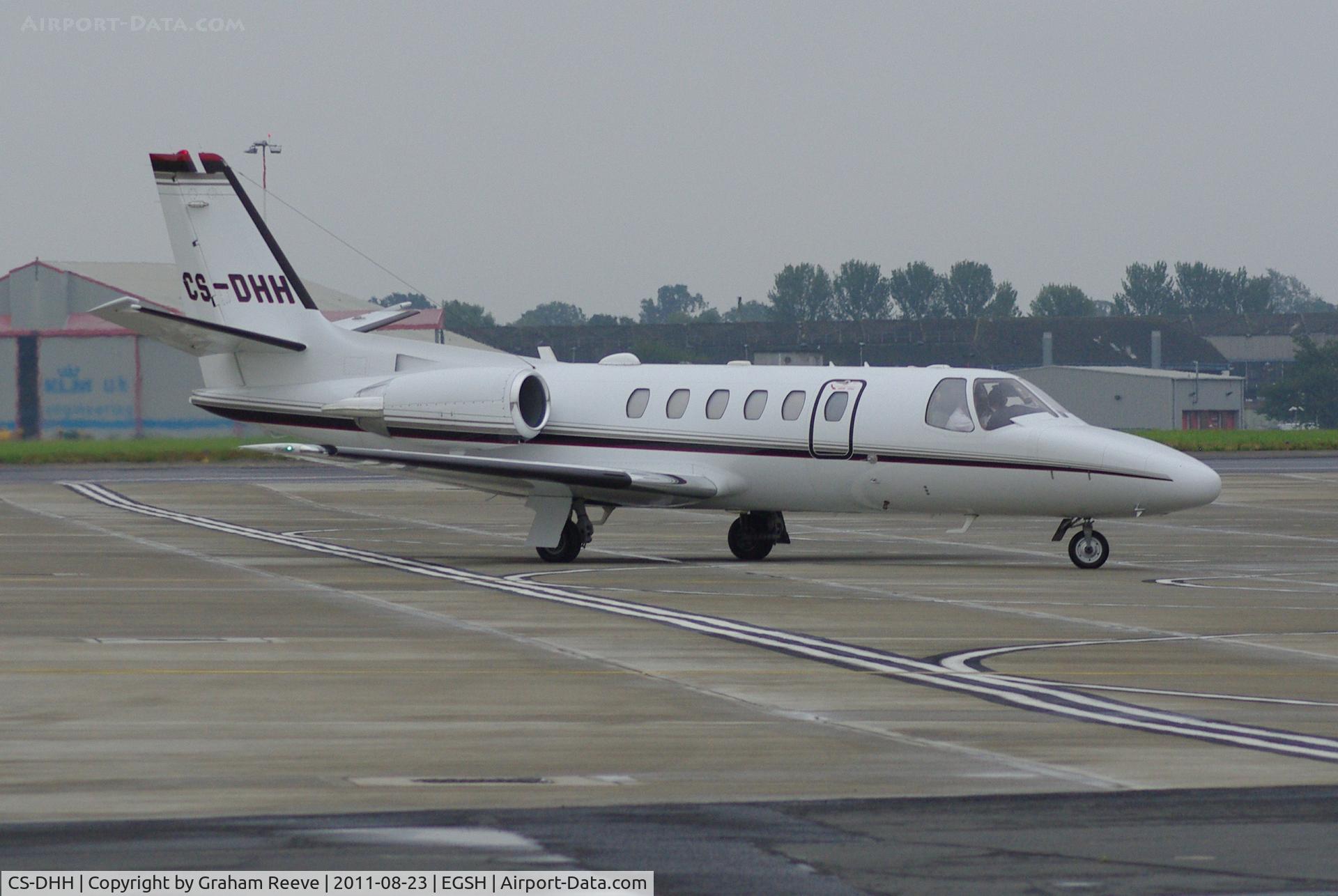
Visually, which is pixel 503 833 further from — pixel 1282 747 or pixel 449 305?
pixel 449 305

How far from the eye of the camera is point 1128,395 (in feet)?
353

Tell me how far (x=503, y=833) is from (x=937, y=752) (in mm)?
3174

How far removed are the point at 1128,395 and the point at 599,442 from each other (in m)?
→ 85.1

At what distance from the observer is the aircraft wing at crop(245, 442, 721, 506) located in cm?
2508

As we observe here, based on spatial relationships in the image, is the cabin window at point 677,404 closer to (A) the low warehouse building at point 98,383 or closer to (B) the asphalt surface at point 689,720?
(B) the asphalt surface at point 689,720

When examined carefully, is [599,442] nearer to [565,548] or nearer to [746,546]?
[565,548]

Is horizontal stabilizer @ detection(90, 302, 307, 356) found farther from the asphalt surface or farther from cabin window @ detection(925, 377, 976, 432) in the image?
cabin window @ detection(925, 377, 976, 432)

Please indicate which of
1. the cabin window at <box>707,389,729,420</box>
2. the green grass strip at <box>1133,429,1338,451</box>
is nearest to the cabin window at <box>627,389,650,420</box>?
the cabin window at <box>707,389,729,420</box>

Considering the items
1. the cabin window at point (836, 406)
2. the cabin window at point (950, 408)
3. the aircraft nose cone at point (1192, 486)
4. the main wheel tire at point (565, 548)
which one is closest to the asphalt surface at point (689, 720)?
the main wheel tire at point (565, 548)

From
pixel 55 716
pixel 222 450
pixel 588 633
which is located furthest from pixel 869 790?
pixel 222 450

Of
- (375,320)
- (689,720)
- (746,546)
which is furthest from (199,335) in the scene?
(689,720)

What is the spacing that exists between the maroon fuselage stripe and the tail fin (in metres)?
1.36

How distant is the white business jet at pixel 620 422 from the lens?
2428 centimetres

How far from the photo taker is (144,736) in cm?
1102
